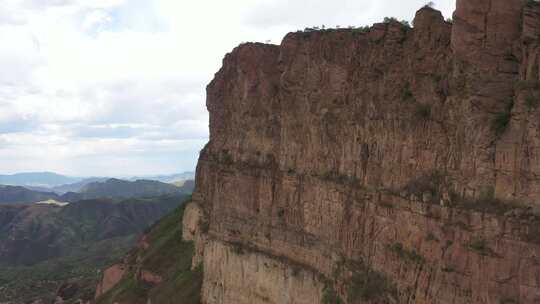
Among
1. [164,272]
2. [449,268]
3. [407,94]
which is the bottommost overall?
[164,272]

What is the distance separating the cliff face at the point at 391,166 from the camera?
76.2ft

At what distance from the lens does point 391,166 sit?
3050 cm

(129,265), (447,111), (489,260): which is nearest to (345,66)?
(447,111)

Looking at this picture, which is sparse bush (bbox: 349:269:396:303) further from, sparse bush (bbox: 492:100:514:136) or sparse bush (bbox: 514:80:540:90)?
sparse bush (bbox: 514:80:540:90)

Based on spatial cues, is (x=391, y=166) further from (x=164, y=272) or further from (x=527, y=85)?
(x=164, y=272)

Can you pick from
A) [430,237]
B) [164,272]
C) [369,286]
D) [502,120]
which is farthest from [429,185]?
[164,272]

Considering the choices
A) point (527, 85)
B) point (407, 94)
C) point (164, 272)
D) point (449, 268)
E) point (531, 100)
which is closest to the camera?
point (531, 100)

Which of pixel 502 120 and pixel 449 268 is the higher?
pixel 502 120

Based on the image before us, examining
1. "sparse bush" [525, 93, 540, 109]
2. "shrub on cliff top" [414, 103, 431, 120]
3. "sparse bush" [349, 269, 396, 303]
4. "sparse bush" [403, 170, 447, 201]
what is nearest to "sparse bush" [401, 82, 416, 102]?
"shrub on cliff top" [414, 103, 431, 120]

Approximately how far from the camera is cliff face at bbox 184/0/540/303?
914 inches

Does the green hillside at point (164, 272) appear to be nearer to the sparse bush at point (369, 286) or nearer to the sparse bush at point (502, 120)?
the sparse bush at point (369, 286)

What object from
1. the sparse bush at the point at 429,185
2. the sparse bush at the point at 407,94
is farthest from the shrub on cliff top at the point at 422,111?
the sparse bush at the point at 429,185

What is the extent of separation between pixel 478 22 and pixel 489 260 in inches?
367

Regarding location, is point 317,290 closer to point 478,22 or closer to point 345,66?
point 345,66
